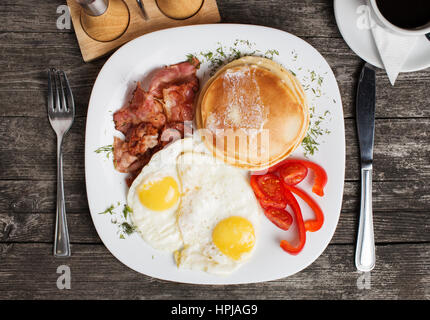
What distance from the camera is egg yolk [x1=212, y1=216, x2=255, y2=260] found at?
185 centimetres

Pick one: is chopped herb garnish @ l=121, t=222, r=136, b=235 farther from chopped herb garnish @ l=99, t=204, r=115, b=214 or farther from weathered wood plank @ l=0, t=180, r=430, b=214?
weathered wood plank @ l=0, t=180, r=430, b=214

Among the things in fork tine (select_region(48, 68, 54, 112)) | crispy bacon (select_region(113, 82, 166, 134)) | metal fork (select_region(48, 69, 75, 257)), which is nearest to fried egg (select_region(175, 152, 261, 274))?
crispy bacon (select_region(113, 82, 166, 134))

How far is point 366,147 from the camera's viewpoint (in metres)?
2.00

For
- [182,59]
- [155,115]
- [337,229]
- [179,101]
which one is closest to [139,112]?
[155,115]

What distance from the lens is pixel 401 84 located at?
80.9 inches

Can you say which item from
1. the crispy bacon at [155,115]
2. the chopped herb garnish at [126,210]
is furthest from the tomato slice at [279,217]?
the chopped herb garnish at [126,210]

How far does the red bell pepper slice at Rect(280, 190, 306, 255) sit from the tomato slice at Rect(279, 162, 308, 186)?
0.25ft

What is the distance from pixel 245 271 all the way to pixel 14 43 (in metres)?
1.98

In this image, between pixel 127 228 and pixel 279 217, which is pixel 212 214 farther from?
pixel 127 228

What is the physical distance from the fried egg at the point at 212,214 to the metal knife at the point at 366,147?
66 centimetres

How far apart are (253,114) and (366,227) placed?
992 mm

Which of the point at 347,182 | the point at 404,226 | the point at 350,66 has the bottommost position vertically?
the point at 404,226
